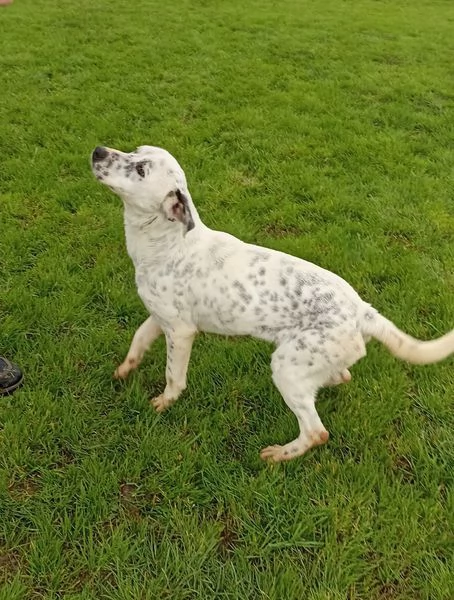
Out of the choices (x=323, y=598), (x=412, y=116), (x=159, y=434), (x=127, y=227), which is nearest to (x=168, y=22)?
(x=412, y=116)

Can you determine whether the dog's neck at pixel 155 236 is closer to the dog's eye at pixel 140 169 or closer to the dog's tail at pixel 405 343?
the dog's eye at pixel 140 169

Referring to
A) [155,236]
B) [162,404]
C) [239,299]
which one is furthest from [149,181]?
[162,404]

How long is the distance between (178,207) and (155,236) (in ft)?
1.17

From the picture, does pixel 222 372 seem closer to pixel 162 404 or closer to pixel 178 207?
pixel 162 404

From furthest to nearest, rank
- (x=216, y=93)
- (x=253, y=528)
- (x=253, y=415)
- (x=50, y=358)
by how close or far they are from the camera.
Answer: (x=216, y=93)
(x=50, y=358)
(x=253, y=415)
(x=253, y=528)

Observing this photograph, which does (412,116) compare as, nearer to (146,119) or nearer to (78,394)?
(146,119)

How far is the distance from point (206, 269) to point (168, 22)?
1211cm

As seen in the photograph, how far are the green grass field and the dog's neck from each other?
94cm

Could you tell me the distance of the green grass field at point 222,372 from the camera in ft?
10.2

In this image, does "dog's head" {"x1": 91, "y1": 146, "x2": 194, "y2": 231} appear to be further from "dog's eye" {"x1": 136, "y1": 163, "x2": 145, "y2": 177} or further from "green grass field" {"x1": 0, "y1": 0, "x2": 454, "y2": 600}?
"green grass field" {"x1": 0, "y1": 0, "x2": 454, "y2": 600}

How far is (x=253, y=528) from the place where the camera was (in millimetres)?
3264

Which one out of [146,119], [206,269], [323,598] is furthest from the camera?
[146,119]

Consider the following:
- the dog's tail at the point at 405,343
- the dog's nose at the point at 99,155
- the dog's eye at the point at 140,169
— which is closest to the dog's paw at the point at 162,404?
the dog's tail at the point at 405,343

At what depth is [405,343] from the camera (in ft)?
11.3
